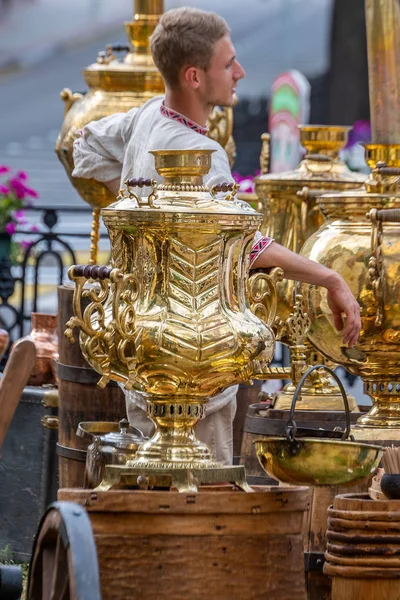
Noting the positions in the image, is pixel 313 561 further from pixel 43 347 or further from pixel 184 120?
pixel 43 347

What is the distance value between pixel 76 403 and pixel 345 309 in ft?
3.51

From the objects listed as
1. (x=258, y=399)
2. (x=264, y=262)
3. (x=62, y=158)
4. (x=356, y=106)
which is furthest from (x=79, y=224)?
(x=264, y=262)

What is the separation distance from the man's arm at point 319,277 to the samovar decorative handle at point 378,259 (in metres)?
0.16

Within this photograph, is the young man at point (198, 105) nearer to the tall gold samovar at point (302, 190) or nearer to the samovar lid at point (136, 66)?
the tall gold samovar at point (302, 190)

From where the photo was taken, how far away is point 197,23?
3.74 m

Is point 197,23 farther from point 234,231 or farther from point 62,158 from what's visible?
point 62,158

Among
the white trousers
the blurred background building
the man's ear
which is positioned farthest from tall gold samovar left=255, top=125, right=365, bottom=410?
the blurred background building

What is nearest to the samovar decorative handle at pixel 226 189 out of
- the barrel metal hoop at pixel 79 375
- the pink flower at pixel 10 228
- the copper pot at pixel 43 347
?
the barrel metal hoop at pixel 79 375

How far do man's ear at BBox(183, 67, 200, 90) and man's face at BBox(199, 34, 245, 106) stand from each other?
0.01 m

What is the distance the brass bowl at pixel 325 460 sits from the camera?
3.12 meters

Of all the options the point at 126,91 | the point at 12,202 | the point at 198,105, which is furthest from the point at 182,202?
the point at 12,202

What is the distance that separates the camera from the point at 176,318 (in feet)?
10.1

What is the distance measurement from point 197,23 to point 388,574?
1326 millimetres

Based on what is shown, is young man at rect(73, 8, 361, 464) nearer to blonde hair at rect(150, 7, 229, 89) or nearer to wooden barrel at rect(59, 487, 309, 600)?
blonde hair at rect(150, 7, 229, 89)
